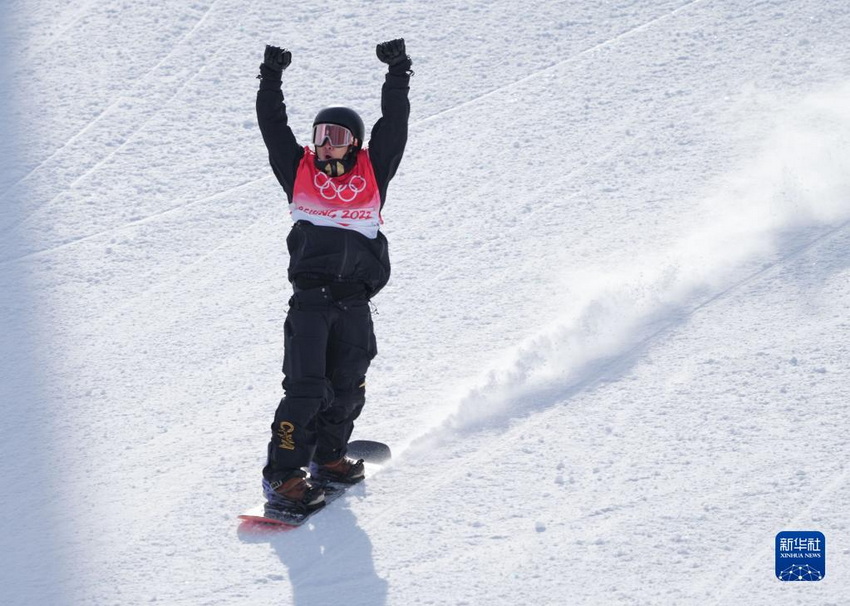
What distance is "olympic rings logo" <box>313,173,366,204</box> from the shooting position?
5.70 metres

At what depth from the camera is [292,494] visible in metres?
5.68

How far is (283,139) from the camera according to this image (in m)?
5.75

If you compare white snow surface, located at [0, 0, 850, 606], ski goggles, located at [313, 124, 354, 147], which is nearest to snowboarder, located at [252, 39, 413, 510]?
ski goggles, located at [313, 124, 354, 147]

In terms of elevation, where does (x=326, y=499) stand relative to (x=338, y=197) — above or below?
below

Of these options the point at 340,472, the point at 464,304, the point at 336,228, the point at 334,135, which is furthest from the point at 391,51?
the point at 464,304

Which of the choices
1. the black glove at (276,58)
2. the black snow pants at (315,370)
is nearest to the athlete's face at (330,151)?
the black glove at (276,58)

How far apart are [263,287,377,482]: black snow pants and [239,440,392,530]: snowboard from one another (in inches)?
5.7

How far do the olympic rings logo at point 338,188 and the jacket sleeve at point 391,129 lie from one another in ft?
0.40

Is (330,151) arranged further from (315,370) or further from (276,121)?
(315,370)

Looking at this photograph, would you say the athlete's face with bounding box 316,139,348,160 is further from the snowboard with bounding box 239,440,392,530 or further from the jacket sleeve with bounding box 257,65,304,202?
the snowboard with bounding box 239,440,392,530

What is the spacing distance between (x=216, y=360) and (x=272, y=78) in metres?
2.00

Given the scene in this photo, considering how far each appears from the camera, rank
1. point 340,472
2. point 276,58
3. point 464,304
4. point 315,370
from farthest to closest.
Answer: point 464,304 → point 340,472 → point 276,58 → point 315,370

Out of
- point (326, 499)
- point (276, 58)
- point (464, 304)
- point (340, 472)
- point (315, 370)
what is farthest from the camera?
point (464, 304)

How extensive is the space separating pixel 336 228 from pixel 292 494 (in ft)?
3.67
